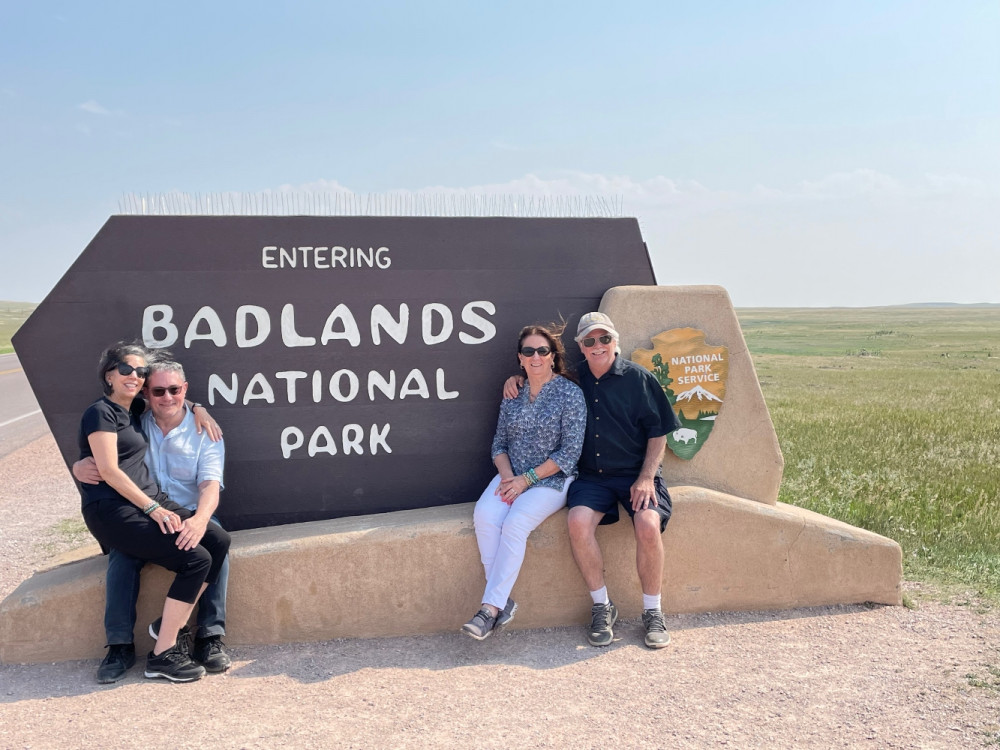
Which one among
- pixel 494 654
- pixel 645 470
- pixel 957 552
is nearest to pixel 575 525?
pixel 645 470

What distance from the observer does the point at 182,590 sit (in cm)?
378

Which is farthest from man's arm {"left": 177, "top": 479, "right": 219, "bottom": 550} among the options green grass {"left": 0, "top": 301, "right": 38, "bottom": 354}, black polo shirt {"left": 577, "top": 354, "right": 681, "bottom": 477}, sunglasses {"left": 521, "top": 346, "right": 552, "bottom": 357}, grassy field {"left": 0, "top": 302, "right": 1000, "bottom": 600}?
green grass {"left": 0, "top": 301, "right": 38, "bottom": 354}

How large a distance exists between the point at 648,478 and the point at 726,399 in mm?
979

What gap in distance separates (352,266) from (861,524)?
421 centimetres

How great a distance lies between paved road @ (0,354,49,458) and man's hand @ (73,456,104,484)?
7523mm

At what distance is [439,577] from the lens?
430 cm

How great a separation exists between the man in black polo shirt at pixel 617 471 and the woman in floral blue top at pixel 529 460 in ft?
0.36

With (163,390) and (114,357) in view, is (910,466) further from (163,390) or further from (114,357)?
(114,357)

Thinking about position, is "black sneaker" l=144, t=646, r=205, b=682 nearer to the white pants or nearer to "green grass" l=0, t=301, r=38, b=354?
the white pants

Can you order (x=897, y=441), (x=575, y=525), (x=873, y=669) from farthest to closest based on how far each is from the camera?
(x=897, y=441), (x=575, y=525), (x=873, y=669)

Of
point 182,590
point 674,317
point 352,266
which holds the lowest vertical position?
point 182,590

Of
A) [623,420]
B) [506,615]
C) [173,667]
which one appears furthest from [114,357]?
[623,420]

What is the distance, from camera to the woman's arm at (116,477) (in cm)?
369

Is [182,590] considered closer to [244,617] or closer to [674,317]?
[244,617]
